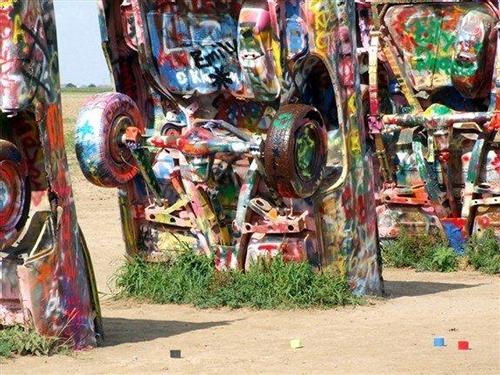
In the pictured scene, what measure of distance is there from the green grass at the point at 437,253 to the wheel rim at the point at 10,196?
6.08 metres

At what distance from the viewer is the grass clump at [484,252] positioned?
15906 millimetres

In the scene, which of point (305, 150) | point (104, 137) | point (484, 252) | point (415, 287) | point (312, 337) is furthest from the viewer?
point (484, 252)

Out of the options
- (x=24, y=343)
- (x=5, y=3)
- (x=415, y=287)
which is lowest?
(x=415, y=287)

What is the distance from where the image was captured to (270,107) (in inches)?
543

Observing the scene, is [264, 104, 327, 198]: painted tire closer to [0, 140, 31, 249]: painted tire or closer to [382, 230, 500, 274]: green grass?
[0, 140, 31, 249]: painted tire

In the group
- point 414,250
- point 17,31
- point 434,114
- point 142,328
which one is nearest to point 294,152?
point 142,328

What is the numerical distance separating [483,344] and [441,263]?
182 inches

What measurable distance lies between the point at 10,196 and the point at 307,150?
2758 mm

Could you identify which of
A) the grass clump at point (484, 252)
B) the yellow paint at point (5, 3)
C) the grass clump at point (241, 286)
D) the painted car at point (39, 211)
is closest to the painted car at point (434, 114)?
the grass clump at point (484, 252)

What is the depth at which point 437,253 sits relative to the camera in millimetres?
16203

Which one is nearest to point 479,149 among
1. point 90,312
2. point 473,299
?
point 473,299

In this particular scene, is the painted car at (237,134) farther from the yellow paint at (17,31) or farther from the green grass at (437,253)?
the yellow paint at (17,31)

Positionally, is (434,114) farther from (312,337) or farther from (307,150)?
(312,337)

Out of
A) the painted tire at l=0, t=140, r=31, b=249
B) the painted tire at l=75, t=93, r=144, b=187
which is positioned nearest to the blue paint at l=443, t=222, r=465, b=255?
the painted tire at l=75, t=93, r=144, b=187
